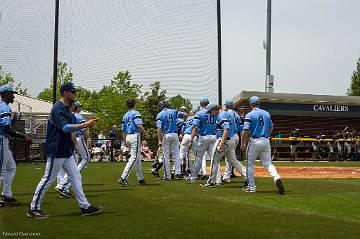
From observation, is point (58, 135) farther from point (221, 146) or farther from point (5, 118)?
point (221, 146)

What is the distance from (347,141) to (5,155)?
93.4 feet

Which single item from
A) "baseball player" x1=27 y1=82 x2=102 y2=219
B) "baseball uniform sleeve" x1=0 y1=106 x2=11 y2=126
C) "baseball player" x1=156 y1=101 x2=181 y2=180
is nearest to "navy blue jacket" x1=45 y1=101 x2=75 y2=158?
"baseball player" x1=27 y1=82 x2=102 y2=219

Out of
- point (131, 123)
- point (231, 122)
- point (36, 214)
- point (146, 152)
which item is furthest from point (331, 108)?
point (36, 214)

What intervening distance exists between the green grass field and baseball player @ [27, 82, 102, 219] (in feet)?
0.89

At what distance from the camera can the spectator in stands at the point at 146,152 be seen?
110 ft

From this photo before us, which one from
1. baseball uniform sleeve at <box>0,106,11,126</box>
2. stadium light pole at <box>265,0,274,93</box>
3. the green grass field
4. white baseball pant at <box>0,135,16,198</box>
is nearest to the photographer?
the green grass field

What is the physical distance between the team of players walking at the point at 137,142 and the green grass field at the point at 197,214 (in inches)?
19.2

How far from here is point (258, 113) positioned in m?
13.5

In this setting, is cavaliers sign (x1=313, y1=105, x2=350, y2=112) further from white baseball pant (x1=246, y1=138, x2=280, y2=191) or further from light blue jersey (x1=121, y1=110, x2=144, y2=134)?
white baseball pant (x1=246, y1=138, x2=280, y2=191)

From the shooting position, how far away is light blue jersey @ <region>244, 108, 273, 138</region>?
13.4 meters

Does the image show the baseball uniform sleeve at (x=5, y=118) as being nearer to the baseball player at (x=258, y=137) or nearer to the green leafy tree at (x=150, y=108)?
the baseball player at (x=258, y=137)

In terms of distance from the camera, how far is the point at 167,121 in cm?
1702

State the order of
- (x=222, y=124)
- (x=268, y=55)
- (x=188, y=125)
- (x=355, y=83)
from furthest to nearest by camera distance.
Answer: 1. (x=355, y=83)
2. (x=268, y=55)
3. (x=188, y=125)
4. (x=222, y=124)

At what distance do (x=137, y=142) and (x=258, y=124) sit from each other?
3.52 m
